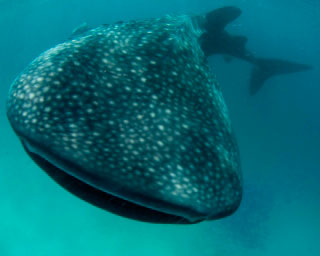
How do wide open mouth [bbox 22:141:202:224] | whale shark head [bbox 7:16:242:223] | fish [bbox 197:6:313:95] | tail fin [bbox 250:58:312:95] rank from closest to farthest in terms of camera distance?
whale shark head [bbox 7:16:242:223]
wide open mouth [bbox 22:141:202:224]
fish [bbox 197:6:313:95]
tail fin [bbox 250:58:312:95]

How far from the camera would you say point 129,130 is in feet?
5.81

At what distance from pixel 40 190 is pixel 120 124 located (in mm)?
32380

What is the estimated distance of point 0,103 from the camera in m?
39.6

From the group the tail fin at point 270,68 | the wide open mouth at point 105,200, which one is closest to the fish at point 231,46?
the tail fin at point 270,68

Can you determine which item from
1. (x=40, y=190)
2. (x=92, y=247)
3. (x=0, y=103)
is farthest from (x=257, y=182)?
(x=0, y=103)

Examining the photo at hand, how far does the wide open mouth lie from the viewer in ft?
6.05

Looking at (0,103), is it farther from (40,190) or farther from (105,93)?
(105,93)

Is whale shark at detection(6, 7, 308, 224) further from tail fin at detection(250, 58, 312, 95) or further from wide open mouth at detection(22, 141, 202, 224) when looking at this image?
tail fin at detection(250, 58, 312, 95)

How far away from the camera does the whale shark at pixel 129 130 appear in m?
1.58

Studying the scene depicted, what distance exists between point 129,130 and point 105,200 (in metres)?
0.50

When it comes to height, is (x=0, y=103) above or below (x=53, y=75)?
below

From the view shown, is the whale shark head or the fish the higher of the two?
the whale shark head

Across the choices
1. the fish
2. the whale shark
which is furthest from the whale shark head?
the fish

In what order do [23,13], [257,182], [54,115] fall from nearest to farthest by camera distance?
[54,115], [257,182], [23,13]
